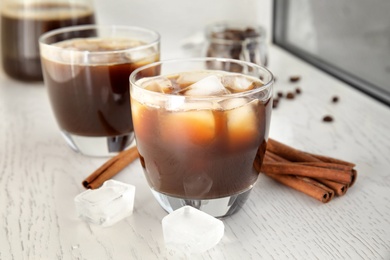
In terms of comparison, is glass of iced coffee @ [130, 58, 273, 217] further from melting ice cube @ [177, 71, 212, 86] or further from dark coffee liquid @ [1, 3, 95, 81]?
dark coffee liquid @ [1, 3, 95, 81]

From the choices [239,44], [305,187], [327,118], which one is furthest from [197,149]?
[239,44]

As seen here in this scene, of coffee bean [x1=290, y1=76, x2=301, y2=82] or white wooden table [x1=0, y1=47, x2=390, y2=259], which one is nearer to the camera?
white wooden table [x1=0, y1=47, x2=390, y2=259]

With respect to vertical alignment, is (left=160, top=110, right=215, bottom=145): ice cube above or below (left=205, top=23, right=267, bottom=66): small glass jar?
above

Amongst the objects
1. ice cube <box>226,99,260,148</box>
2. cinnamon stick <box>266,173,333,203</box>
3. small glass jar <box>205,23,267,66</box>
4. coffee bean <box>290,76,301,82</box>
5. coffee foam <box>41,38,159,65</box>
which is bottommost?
coffee bean <box>290,76,301,82</box>

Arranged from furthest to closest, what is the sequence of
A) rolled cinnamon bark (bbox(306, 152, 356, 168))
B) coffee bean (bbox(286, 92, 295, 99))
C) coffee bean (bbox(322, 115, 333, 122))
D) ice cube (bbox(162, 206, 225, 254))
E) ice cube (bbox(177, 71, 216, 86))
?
coffee bean (bbox(286, 92, 295, 99))
coffee bean (bbox(322, 115, 333, 122))
rolled cinnamon bark (bbox(306, 152, 356, 168))
ice cube (bbox(177, 71, 216, 86))
ice cube (bbox(162, 206, 225, 254))

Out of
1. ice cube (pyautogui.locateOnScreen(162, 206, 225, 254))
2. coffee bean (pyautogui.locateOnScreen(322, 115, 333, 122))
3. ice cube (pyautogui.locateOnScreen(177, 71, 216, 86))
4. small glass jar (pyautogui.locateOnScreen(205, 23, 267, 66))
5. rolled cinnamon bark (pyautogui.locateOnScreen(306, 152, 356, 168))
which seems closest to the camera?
ice cube (pyautogui.locateOnScreen(162, 206, 225, 254))

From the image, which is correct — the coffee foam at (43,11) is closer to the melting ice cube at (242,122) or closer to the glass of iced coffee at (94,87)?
the glass of iced coffee at (94,87)

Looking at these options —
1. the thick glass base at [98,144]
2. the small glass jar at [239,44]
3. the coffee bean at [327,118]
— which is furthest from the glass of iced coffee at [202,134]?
the small glass jar at [239,44]

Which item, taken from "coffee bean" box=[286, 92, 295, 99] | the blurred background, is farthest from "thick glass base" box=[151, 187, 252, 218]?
the blurred background
